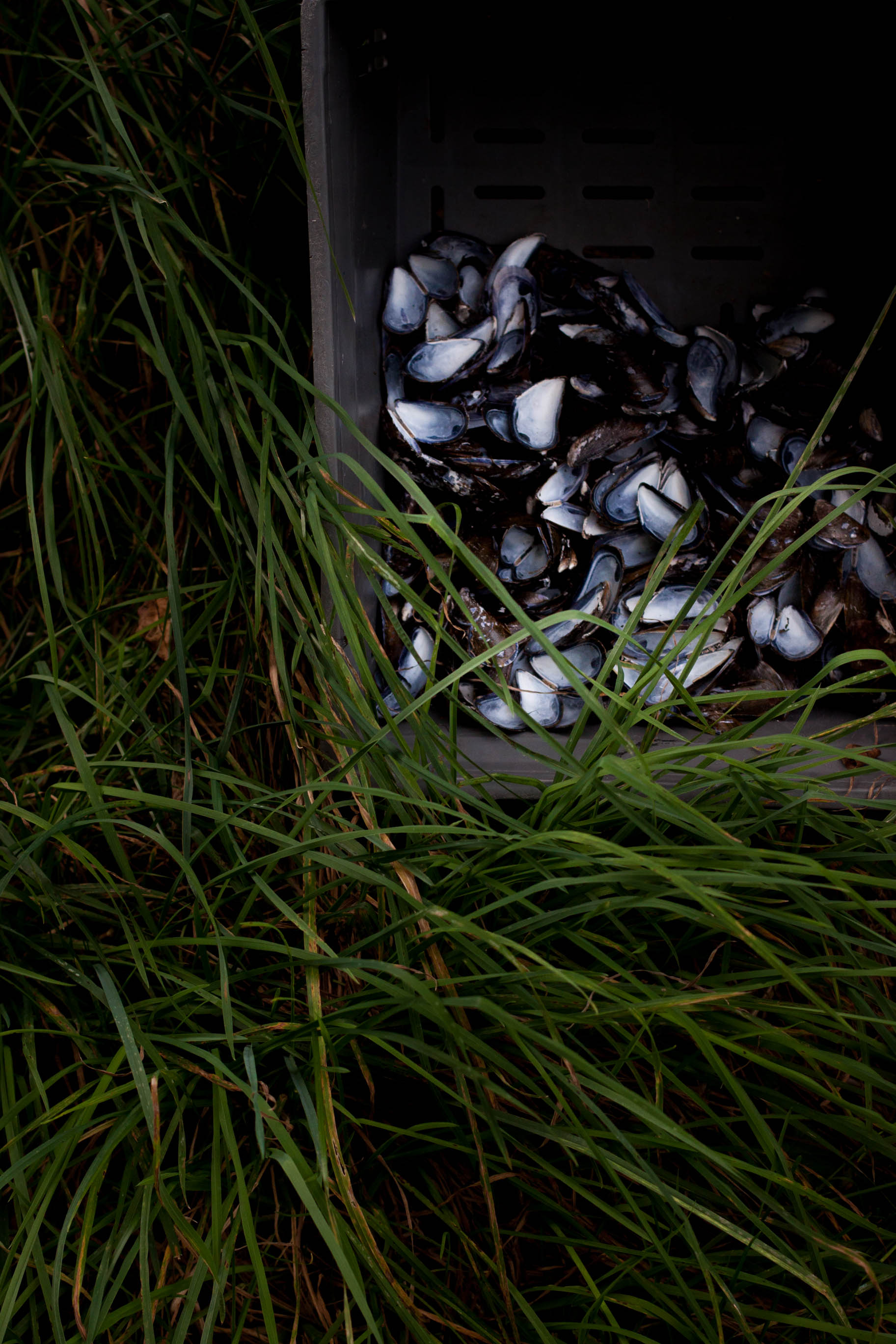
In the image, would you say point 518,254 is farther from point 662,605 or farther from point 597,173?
point 662,605

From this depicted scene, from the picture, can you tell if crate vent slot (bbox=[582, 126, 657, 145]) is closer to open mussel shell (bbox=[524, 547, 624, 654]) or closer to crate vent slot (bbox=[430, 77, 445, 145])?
crate vent slot (bbox=[430, 77, 445, 145])

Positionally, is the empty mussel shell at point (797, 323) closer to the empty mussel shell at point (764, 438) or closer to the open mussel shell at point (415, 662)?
the empty mussel shell at point (764, 438)

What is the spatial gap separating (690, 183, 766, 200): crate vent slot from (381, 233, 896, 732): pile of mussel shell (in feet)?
0.39

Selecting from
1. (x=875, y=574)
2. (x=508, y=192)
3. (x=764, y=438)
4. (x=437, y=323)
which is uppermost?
(x=508, y=192)

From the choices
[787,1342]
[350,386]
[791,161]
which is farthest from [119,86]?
[787,1342]

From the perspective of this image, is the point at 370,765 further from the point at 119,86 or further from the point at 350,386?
the point at 119,86

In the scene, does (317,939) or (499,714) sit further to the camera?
(499,714)

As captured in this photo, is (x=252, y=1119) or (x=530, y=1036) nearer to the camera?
(x=530, y=1036)

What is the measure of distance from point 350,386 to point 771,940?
1.99ft

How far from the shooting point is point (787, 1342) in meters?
0.67

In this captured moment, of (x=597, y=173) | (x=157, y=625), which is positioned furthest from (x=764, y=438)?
(x=157, y=625)

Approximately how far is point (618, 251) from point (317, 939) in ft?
2.59

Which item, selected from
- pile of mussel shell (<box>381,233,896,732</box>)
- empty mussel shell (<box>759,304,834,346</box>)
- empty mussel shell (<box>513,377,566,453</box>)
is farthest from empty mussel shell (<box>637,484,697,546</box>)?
empty mussel shell (<box>759,304,834,346</box>)

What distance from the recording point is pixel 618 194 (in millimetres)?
967
